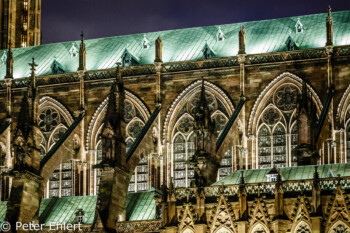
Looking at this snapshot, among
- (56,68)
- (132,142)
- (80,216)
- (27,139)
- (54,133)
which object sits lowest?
(80,216)

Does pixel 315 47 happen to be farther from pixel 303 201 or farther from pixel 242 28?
pixel 303 201

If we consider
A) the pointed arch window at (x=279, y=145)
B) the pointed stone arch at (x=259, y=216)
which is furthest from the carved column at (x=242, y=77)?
the pointed stone arch at (x=259, y=216)

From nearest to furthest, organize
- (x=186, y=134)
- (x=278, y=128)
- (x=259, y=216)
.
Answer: (x=259, y=216), (x=278, y=128), (x=186, y=134)

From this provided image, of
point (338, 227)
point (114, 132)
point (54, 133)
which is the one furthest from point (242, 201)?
point (54, 133)

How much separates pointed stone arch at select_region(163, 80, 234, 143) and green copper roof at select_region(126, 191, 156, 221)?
12.5 feet

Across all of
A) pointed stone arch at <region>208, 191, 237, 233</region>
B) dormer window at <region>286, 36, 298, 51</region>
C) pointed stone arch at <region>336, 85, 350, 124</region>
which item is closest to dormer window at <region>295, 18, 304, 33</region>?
dormer window at <region>286, 36, 298, 51</region>

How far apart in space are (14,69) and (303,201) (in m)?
24.0

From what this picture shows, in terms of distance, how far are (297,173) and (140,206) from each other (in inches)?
358

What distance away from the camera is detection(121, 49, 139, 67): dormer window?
59406 mm

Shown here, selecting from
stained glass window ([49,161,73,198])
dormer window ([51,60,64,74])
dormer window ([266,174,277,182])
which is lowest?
dormer window ([266,174,277,182])

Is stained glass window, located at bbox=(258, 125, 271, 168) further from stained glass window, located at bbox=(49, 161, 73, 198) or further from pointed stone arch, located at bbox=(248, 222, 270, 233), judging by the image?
stained glass window, located at bbox=(49, 161, 73, 198)

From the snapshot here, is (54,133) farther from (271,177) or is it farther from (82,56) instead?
(271,177)

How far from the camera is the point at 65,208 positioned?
54.4 metres

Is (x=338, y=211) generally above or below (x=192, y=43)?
below
